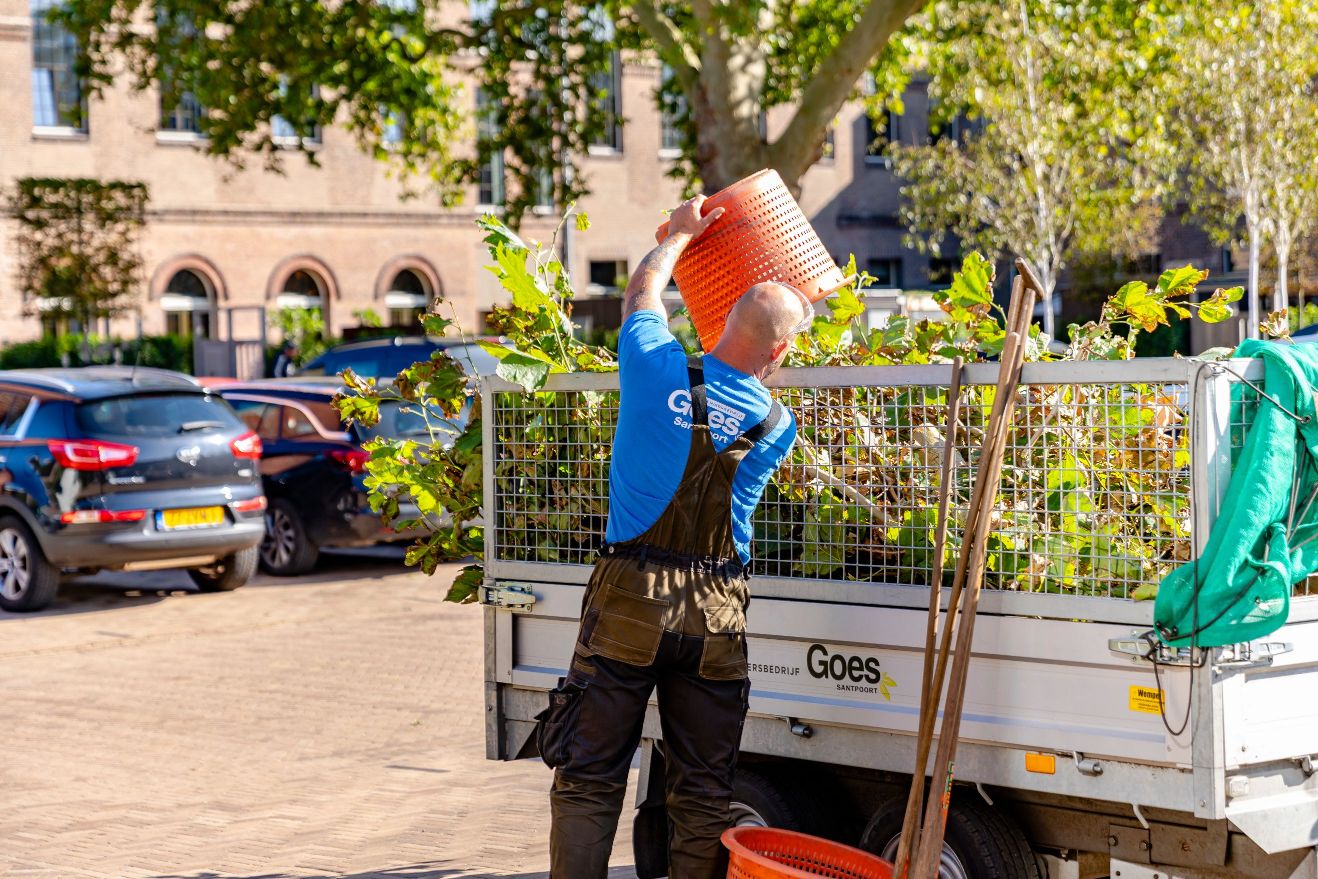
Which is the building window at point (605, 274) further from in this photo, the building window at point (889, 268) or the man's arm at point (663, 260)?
the man's arm at point (663, 260)

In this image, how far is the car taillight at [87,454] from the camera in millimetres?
13016

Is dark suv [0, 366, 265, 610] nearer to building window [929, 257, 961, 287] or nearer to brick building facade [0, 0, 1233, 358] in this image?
brick building facade [0, 0, 1233, 358]

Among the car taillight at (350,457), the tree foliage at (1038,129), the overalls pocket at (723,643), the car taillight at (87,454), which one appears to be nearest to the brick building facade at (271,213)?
the tree foliage at (1038,129)

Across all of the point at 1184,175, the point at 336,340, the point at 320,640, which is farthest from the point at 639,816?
the point at 1184,175

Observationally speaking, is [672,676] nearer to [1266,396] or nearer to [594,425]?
[594,425]

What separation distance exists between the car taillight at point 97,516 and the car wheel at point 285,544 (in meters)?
2.11

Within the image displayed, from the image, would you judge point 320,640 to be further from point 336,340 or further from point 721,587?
point 336,340

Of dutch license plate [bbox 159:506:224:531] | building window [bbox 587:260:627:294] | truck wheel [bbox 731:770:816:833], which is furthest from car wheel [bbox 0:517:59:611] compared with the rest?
building window [bbox 587:260:627:294]

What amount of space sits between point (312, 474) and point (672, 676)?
10570mm

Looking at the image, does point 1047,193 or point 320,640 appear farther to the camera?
point 1047,193

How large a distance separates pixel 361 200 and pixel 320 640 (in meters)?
28.9

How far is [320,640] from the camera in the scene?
1195 centimetres

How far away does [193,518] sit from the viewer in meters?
13.5

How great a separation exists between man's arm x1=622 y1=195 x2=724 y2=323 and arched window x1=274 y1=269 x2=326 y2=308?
34.8m
